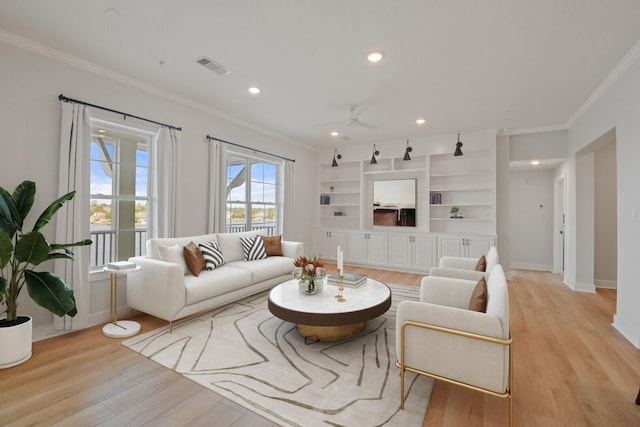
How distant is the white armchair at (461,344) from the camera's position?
1.67 m

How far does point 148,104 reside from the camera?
12.8 feet

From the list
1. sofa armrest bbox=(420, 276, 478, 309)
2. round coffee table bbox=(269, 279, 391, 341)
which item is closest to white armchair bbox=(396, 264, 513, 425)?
sofa armrest bbox=(420, 276, 478, 309)

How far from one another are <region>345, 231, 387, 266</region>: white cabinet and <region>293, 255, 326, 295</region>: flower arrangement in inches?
139

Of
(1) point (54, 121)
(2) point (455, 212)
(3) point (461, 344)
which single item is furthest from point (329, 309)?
(2) point (455, 212)

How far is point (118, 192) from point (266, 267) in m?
2.14

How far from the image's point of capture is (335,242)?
7.18m

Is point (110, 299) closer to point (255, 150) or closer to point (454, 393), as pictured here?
point (255, 150)

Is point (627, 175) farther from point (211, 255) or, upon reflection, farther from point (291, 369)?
point (211, 255)

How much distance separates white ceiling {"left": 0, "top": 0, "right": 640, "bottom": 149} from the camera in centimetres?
236

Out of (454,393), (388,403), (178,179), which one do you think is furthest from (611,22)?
(178,179)

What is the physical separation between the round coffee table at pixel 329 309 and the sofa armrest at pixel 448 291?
18.0 inches

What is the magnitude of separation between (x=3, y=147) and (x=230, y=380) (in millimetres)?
2998

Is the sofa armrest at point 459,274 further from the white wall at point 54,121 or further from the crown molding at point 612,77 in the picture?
the white wall at point 54,121

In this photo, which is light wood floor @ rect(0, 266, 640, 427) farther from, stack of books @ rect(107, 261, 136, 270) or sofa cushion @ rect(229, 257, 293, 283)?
sofa cushion @ rect(229, 257, 293, 283)
